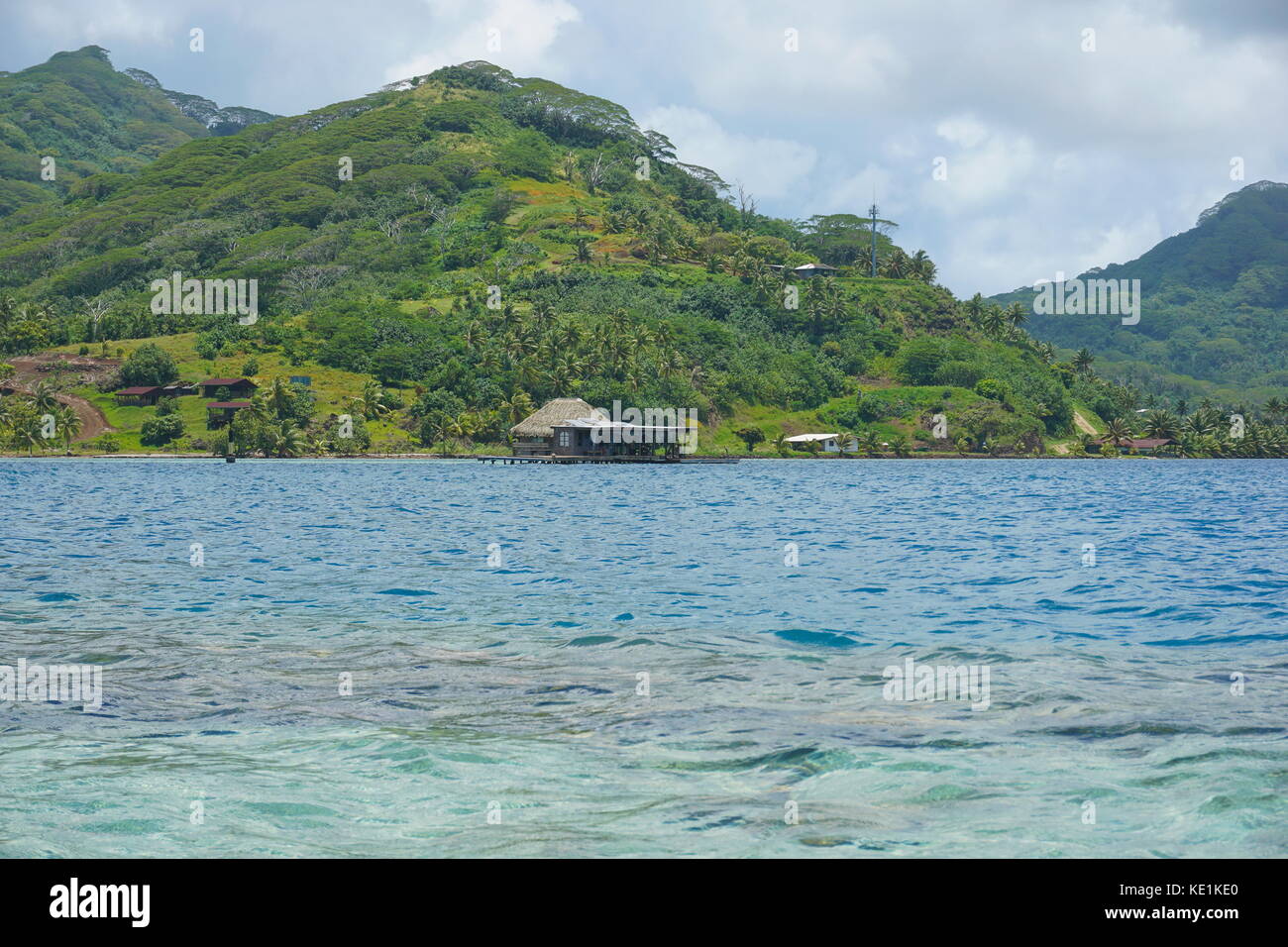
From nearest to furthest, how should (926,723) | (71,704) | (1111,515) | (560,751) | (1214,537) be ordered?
(560,751)
(926,723)
(71,704)
(1214,537)
(1111,515)

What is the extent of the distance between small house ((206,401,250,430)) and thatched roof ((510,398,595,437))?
32087 mm

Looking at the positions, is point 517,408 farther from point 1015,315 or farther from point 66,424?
point 1015,315

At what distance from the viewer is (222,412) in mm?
121875

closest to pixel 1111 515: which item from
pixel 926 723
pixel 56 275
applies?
pixel 926 723

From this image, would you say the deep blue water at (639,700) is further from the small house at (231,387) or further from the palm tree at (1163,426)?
the palm tree at (1163,426)

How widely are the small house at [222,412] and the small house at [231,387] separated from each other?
439 centimetres

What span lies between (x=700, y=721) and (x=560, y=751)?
1.71m

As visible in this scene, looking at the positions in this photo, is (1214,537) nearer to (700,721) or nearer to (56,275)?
(700,721)

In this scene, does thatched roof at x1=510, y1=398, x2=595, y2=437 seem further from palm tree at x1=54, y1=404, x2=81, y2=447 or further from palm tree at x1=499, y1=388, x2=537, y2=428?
palm tree at x1=54, y1=404, x2=81, y2=447

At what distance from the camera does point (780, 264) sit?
18800 cm

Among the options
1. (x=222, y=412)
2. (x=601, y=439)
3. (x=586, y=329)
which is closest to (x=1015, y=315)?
(x=586, y=329)

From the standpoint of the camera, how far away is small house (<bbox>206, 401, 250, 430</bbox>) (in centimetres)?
12131

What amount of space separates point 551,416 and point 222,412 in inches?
1495

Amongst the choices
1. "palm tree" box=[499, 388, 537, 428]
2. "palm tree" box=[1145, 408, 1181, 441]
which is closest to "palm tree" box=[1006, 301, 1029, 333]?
"palm tree" box=[1145, 408, 1181, 441]
